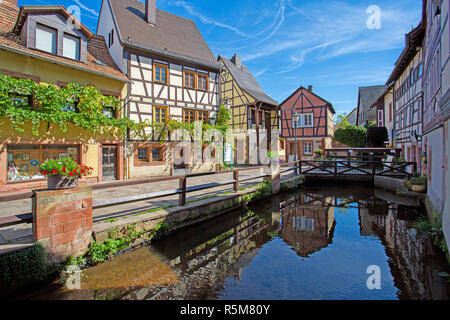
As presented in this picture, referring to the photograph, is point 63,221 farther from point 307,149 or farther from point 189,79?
point 307,149

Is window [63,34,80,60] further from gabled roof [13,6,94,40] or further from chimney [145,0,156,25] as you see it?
chimney [145,0,156,25]

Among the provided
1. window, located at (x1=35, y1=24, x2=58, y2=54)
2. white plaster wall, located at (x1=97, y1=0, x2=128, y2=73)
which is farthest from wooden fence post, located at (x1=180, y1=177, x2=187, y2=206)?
white plaster wall, located at (x1=97, y1=0, x2=128, y2=73)

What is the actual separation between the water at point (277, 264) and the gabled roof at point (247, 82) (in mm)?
15232

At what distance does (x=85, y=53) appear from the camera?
10812mm

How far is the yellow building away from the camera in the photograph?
28.5 feet

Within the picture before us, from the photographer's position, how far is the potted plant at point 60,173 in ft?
12.8

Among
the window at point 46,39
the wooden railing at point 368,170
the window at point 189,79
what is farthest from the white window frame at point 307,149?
the window at point 46,39

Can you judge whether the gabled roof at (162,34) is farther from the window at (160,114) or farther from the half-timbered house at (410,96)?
the half-timbered house at (410,96)

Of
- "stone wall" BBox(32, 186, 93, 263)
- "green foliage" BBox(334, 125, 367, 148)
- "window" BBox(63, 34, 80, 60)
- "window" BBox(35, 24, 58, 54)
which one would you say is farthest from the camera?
"green foliage" BBox(334, 125, 367, 148)

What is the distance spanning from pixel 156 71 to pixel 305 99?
17641 mm

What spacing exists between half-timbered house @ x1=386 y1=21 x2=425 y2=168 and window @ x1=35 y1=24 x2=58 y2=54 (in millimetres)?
15200
